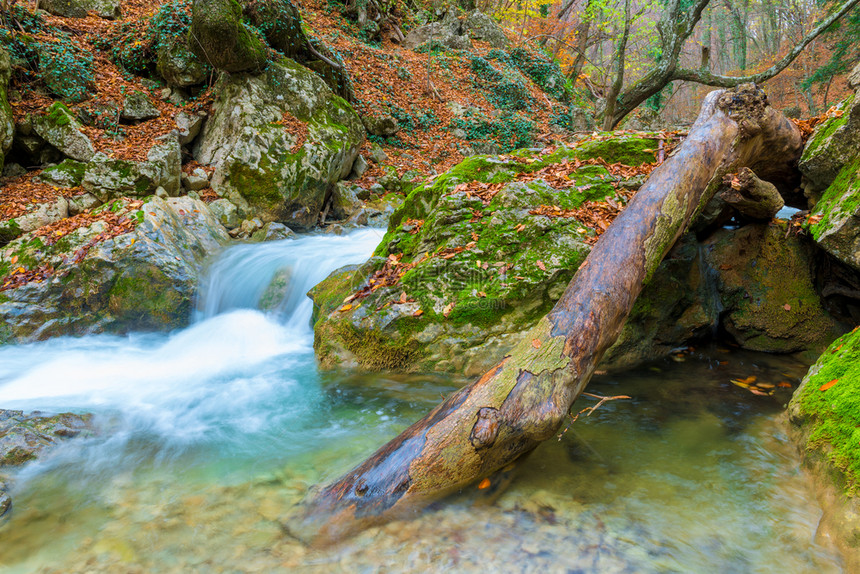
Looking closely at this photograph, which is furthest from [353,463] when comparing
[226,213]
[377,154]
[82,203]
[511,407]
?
[377,154]

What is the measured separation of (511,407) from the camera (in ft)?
7.50

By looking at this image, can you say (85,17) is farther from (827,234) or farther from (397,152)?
(827,234)

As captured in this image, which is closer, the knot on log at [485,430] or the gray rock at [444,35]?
the knot on log at [485,430]

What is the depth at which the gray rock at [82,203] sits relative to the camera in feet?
24.3

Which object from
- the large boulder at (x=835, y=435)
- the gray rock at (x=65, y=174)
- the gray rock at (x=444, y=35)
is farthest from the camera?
the gray rock at (x=444, y=35)

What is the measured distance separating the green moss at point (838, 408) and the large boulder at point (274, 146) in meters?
9.11

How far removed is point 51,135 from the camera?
25.6ft

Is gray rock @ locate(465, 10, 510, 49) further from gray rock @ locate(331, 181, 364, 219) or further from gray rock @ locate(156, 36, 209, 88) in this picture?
gray rock @ locate(156, 36, 209, 88)

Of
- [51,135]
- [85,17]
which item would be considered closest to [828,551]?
[51,135]

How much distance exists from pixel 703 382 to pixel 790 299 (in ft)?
5.30

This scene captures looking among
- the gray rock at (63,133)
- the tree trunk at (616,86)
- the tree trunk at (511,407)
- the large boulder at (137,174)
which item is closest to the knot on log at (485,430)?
the tree trunk at (511,407)

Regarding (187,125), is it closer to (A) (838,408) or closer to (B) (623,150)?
Answer: (B) (623,150)

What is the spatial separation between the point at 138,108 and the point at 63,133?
62.7 inches

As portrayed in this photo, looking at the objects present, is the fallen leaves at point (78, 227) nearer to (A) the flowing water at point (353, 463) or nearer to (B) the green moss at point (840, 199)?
(A) the flowing water at point (353, 463)
